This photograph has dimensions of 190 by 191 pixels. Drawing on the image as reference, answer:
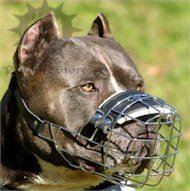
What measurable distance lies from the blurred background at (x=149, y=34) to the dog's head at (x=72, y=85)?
2985mm

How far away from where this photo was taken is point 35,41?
15.1ft

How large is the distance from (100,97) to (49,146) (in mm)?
429

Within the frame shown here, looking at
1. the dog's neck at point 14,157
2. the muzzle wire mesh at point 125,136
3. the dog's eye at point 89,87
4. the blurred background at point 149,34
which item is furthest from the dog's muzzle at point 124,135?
the blurred background at point 149,34

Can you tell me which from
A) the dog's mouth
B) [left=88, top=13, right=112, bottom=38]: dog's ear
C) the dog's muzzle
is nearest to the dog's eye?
the dog's muzzle

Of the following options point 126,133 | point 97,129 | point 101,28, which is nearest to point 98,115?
point 97,129

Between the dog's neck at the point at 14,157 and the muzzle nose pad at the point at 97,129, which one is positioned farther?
the dog's neck at the point at 14,157

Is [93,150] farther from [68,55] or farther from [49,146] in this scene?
[68,55]

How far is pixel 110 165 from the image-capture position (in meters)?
4.30

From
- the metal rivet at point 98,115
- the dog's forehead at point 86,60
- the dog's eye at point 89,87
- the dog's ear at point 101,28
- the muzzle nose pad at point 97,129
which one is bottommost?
the muzzle nose pad at point 97,129

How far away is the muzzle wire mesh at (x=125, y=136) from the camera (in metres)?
4.21

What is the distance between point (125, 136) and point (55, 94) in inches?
21.2

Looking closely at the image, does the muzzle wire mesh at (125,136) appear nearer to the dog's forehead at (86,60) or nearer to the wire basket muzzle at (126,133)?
the wire basket muzzle at (126,133)

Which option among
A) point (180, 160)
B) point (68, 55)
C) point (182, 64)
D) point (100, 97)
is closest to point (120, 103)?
point (100, 97)

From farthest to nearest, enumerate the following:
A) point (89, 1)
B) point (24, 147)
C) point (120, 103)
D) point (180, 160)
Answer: point (89, 1) → point (180, 160) → point (24, 147) → point (120, 103)
